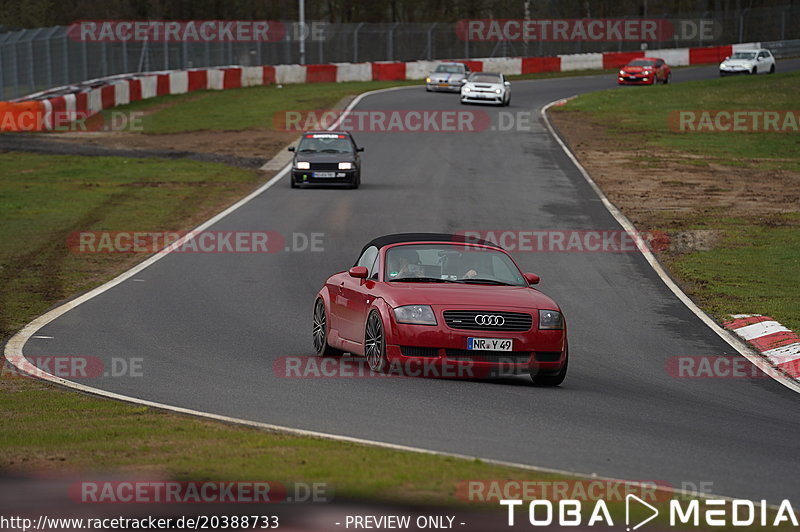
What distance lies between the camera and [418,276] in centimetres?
1310

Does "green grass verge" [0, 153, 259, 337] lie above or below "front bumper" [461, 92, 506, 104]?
below

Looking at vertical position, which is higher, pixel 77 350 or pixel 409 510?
pixel 409 510

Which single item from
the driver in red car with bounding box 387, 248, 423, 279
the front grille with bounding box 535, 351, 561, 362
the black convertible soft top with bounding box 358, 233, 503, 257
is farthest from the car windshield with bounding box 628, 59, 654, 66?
the front grille with bounding box 535, 351, 561, 362

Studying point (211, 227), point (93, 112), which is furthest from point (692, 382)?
point (93, 112)

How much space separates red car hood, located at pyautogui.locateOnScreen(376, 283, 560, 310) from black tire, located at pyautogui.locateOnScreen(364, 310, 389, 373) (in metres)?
0.26

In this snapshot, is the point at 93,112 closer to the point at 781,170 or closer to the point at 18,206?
the point at 18,206

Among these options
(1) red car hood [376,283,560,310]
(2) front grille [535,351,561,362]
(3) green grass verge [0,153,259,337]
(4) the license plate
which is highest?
(1) red car hood [376,283,560,310]

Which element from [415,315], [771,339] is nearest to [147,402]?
[415,315]

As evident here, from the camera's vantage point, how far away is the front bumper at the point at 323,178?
3231 centimetres

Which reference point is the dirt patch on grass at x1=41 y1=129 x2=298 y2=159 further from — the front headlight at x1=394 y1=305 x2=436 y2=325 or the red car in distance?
the front headlight at x1=394 y1=305 x2=436 y2=325

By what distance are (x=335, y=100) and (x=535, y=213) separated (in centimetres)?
2728

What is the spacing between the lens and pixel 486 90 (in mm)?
52156

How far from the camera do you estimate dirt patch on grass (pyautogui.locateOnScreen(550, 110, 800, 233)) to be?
2889 centimetres

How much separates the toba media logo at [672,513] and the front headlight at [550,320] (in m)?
4.80
